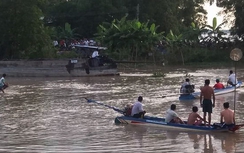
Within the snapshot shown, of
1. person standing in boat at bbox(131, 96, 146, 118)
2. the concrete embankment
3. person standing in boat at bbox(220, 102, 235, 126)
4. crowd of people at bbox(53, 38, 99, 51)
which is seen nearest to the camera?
person standing in boat at bbox(220, 102, 235, 126)

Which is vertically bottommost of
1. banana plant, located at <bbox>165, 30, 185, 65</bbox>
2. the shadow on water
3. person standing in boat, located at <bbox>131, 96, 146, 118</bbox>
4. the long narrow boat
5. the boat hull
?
the shadow on water

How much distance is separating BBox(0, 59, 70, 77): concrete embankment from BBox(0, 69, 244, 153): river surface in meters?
3.54

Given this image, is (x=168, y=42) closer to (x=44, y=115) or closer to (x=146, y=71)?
(x=146, y=71)

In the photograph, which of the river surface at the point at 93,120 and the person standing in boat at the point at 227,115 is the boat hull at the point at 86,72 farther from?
the person standing in boat at the point at 227,115

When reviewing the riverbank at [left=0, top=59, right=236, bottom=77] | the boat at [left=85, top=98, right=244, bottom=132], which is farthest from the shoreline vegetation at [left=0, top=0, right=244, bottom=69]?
the boat at [left=85, top=98, right=244, bottom=132]

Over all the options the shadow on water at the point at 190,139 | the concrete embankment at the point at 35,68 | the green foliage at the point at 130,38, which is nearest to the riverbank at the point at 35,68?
the concrete embankment at the point at 35,68

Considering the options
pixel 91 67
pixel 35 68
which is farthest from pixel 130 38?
pixel 35 68

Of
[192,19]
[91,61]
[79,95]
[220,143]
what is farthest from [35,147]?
[192,19]

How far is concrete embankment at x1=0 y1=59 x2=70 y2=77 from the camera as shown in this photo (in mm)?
31734

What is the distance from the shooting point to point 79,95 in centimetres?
2241

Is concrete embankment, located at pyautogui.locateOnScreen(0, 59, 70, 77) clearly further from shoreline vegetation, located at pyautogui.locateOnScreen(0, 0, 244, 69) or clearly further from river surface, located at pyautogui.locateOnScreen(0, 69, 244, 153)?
river surface, located at pyautogui.locateOnScreen(0, 69, 244, 153)

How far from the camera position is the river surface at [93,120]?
1198 centimetres

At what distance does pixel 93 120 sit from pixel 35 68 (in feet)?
55.6

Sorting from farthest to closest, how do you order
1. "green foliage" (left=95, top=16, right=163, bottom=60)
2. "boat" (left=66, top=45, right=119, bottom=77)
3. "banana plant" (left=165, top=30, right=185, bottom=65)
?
"banana plant" (left=165, top=30, right=185, bottom=65) → "green foliage" (left=95, top=16, right=163, bottom=60) → "boat" (left=66, top=45, right=119, bottom=77)
